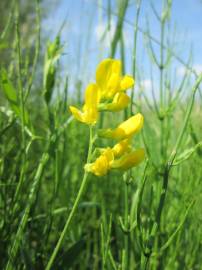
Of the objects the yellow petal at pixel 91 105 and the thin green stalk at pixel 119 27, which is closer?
the yellow petal at pixel 91 105

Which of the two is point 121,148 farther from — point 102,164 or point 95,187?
point 95,187

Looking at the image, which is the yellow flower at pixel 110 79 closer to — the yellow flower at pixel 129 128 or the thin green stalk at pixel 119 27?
the yellow flower at pixel 129 128

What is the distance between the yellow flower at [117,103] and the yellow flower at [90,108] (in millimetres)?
20

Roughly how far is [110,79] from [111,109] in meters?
0.07

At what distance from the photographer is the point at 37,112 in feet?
8.84

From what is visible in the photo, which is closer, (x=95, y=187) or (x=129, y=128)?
(x=129, y=128)

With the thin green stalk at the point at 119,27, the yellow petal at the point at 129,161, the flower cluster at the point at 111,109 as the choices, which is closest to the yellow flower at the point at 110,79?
the flower cluster at the point at 111,109

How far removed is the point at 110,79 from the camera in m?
0.67

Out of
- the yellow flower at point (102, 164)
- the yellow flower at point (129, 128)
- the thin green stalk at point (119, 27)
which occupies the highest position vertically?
the thin green stalk at point (119, 27)

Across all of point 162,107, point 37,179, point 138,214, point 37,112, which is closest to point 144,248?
point 138,214

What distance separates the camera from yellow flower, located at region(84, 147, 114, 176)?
0.67 m

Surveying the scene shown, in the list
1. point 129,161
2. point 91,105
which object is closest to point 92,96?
point 91,105

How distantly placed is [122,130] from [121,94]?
2.4 inches

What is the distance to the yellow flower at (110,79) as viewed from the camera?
0.66 metres
